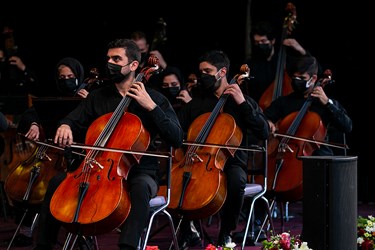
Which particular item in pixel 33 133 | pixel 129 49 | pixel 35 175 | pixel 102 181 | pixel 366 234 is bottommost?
pixel 366 234

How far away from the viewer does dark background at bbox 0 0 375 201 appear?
6840 millimetres

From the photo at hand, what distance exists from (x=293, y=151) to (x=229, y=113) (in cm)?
51

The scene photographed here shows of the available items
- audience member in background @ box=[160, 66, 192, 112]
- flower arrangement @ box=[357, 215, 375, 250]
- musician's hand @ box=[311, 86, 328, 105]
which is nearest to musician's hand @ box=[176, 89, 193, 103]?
audience member in background @ box=[160, 66, 192, 112]

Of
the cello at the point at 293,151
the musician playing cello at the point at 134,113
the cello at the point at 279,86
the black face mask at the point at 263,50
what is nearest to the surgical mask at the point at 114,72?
the musician playing cello at the point at 134,113

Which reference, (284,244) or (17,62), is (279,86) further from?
(284,244)

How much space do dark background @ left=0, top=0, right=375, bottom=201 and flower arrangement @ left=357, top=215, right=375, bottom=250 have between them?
2.79m

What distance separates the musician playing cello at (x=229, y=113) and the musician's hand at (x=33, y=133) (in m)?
0.83

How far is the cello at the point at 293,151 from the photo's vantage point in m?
5.04

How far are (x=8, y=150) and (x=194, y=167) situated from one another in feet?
7.37

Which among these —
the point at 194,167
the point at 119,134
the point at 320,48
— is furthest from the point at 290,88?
the point at 119,134

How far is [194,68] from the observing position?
7.14 metres

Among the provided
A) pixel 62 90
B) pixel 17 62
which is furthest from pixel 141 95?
pixel 17 62

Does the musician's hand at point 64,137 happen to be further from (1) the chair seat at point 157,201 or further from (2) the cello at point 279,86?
(2) the cello at point 279,86

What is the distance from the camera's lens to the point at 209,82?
484 cm
